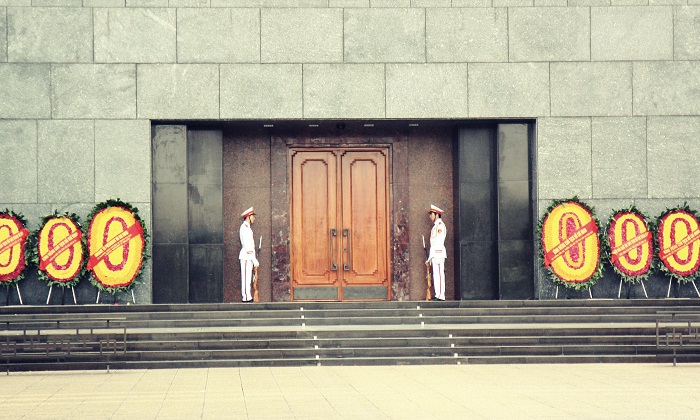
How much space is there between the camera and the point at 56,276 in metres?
21.7

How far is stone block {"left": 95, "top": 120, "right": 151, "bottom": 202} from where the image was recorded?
2223 centimetres

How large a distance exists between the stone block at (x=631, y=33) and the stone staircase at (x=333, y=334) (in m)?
5.46

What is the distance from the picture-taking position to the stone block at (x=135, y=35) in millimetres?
22312

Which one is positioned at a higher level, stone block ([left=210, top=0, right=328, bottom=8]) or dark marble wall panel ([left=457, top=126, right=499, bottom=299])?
stone block ([left=210, top=0, right=328, bottom=8])

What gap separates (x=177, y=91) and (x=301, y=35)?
9.32 ft

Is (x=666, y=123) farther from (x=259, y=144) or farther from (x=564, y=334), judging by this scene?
(x=259, y=144)

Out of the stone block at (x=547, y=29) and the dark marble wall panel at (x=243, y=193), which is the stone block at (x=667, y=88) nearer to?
the stone block at (x=547, y=29)

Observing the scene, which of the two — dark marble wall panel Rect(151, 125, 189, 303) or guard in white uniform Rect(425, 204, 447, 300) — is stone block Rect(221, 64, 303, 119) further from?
guard in white uniform Rect(425, 204, 447, 300)

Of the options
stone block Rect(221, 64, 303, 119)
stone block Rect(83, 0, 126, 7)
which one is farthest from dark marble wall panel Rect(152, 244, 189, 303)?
stone block Rect(83, 0, 126, 7)

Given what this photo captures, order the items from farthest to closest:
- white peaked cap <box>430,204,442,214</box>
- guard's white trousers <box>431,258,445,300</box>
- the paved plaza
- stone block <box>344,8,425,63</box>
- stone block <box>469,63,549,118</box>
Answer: white peaked cap <box>430,204,442,214</box> → guard's white trousers <box>431,258,445,300</box> → stone block <box>469,63,549,118</box> → stone block <box>344,8,425,63</box> → the paved plaza

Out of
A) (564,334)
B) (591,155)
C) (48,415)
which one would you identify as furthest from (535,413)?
(591,155)

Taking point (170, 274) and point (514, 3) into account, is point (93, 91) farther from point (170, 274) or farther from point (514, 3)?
point (514, 3)

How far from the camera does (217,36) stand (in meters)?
22.5

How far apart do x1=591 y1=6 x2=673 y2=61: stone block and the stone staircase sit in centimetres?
546
